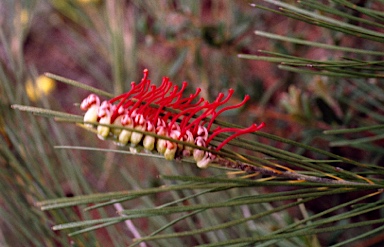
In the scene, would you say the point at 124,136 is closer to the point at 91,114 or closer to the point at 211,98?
the point at 91,114

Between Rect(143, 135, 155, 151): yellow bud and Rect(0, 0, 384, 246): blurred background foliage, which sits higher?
Rect(0, 0, 384, 246): blurred background foliage

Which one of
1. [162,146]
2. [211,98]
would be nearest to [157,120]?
[162,146]

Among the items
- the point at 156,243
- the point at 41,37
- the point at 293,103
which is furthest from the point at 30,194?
the point at 41,37


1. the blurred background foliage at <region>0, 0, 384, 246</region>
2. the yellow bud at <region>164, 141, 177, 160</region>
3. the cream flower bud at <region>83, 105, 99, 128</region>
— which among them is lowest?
the yellow bud at <region>164, 141, 177, 160</region>

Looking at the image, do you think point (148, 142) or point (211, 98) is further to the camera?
point (211, 98)

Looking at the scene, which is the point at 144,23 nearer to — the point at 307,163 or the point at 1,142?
the point at 1,142

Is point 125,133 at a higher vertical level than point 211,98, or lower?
lower

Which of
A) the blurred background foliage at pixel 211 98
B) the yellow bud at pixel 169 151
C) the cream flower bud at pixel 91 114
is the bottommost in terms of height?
the yellow bud at pixel 169 151

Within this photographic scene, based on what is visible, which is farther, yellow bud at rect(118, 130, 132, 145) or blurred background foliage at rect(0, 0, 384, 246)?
blurred background foliage at rect(0, 0, 384, 246)
